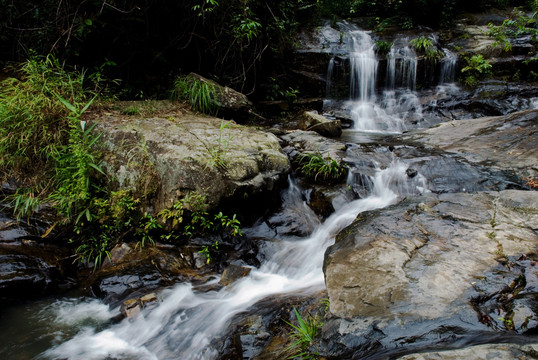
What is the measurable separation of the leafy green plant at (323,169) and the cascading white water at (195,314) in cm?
107

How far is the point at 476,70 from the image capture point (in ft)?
32.8

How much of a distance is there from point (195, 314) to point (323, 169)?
9.74 feet

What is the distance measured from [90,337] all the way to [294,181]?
11.3 feet

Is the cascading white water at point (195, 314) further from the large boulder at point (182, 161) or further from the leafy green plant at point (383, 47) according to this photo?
the leafy green plant at point (383, 47)

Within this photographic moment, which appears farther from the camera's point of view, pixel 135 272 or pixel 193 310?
pixel 135 272

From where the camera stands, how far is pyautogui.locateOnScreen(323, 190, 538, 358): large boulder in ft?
6.34

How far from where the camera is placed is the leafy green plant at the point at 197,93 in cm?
630

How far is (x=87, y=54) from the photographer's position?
5.99 metres

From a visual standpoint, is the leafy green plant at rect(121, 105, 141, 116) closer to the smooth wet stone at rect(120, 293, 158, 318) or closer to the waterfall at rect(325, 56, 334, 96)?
the smooth wet stone at rect(120, 293, 158, 318)

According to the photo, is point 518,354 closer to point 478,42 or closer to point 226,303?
point 226,303

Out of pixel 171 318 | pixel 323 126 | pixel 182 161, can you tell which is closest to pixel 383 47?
pixel 323 126

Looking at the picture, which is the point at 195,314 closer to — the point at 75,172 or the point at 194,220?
the point at 194,220

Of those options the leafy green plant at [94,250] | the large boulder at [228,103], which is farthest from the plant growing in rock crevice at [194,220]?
the large boulder at [228,103]

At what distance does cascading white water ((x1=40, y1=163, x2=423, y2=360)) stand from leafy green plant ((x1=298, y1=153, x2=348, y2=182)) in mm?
1071
